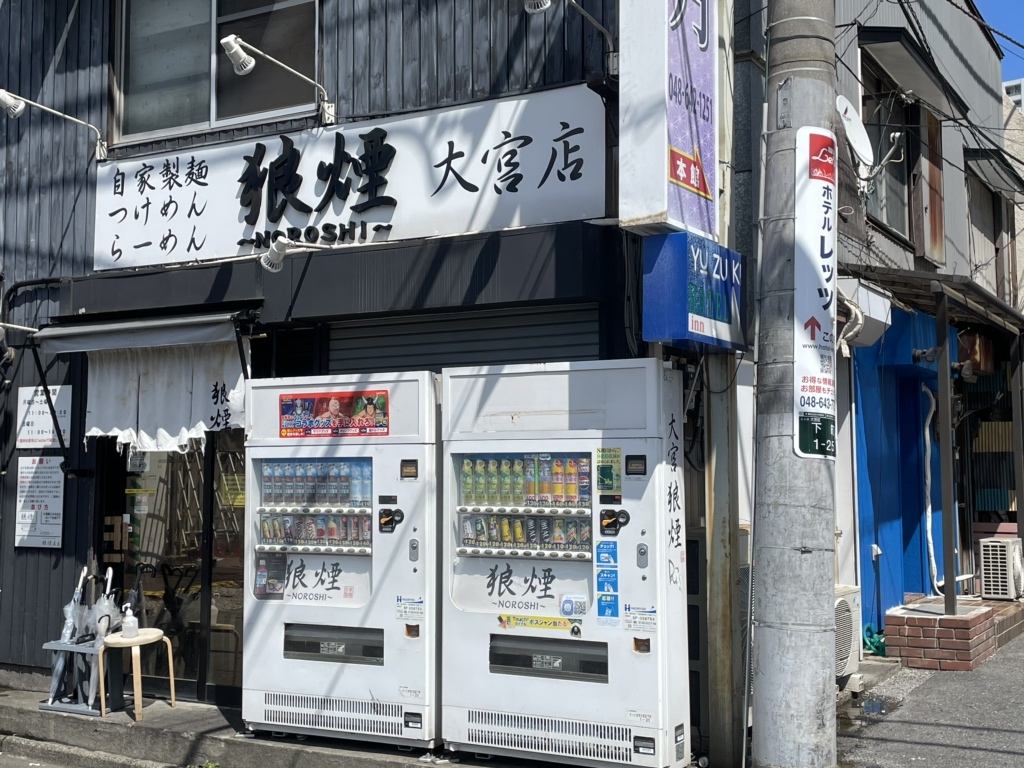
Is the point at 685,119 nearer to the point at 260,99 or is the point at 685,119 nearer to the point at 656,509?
the point at 656,509

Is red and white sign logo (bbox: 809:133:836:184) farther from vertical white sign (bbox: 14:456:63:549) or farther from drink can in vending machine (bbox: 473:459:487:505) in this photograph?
vertical white sign (bbox: 14:456:63:549)

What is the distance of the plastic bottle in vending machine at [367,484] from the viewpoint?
25.5 ft

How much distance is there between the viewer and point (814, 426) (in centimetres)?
637

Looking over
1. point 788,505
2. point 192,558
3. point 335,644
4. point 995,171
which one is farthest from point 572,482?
point 995,171

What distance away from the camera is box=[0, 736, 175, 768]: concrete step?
27.2ft

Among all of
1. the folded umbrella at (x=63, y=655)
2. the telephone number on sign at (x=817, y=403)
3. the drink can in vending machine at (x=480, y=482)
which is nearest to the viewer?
the telephone number on sign at (x=817, y=403)

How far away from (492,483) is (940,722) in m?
3.84

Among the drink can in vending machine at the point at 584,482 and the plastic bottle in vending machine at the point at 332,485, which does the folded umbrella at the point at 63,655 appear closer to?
the plastic bottle in vending machine at the point at 332,485

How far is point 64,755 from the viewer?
28.2 feet

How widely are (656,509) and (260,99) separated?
5515mm

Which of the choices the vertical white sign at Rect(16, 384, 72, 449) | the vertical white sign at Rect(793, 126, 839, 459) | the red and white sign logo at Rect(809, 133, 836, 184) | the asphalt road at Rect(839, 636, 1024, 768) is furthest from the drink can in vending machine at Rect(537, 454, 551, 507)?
the vertical white sign at Rect(16, 384, 72, 449)

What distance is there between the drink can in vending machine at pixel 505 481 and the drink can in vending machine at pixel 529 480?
0.10 meters

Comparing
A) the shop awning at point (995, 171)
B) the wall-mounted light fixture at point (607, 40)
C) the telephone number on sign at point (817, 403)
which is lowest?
the telephone number on sign at point (817, 403)

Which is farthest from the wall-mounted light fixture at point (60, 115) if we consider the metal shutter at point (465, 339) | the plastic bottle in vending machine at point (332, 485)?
the plastic bottle in vending machine at point (332, 485)
